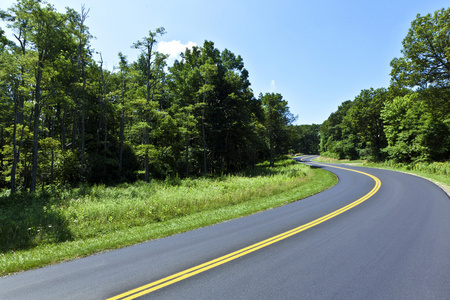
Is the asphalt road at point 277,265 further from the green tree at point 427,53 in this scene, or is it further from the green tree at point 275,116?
the green tree at point 275,116

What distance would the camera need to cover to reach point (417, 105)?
29.1m

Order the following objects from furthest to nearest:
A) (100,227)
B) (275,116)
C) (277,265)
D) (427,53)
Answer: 1. (275,116)
2. (427,53)
3. (100,227)
4. (277,265)

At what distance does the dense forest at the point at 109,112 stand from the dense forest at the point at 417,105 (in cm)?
1543

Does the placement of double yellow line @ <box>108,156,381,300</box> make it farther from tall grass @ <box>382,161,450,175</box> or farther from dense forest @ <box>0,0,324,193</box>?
tall grass @ <box>382,161,450,175</box>

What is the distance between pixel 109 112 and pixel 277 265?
117 feet

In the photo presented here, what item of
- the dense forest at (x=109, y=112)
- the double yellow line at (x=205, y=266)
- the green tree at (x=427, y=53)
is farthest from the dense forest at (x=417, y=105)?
the double yellow line at (x=205, y=266)

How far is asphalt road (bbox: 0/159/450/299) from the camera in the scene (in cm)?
382

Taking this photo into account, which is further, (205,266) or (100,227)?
(100,227)

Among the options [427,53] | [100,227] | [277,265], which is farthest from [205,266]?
[427,53]

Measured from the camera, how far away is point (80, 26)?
75.0ft

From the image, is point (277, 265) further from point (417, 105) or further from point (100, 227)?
point (417, 105)

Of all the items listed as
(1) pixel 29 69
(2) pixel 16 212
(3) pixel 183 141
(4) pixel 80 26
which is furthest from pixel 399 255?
(4) pixel 80 26

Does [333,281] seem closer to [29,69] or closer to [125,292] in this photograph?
[125,292]

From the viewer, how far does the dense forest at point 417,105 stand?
18.5 meters
